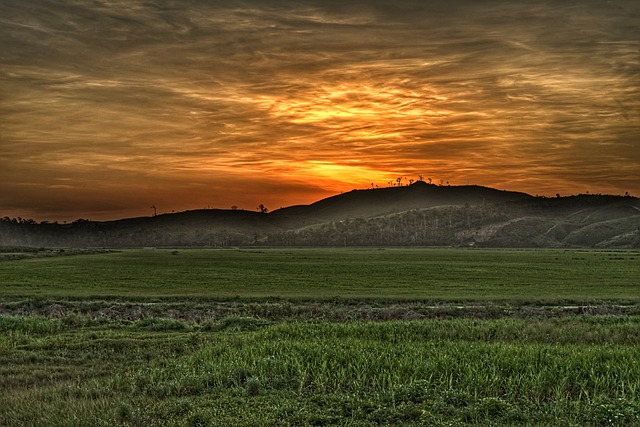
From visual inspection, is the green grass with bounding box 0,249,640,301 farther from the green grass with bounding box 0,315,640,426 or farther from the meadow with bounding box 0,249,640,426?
the green grass with bounding box 0,315,640,426

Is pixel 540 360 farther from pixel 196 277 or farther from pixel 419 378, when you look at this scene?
pixel 196 277

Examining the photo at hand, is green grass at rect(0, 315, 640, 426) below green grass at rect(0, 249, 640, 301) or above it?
above

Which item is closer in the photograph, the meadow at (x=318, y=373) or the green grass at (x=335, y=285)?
the meadow at (x=318, y=373)

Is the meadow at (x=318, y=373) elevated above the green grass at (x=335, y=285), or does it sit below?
above

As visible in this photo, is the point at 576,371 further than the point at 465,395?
Yes

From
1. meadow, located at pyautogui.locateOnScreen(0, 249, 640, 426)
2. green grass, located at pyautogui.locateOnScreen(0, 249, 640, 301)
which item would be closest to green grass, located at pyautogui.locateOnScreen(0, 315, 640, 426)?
meadow, located at pyautogui.locateOnScreen(0, 249, 640, 426)

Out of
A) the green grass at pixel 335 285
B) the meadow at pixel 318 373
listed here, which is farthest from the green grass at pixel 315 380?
the green grass at pixel 335 285

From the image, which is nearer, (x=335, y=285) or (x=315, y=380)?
(x=315, y=380)

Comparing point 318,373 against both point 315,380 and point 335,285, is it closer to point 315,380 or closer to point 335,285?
point 315,380

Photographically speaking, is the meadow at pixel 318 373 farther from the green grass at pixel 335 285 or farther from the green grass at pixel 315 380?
the green grass at pixel 335 285

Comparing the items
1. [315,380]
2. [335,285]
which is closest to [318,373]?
[315,380]

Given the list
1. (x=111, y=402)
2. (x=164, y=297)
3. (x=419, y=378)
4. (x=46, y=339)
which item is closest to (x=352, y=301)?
(x=164, y=297)

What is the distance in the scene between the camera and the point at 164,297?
50312mm

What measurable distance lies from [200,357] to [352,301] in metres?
28.9
